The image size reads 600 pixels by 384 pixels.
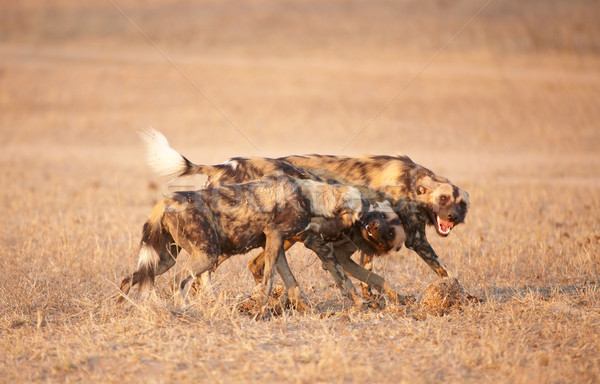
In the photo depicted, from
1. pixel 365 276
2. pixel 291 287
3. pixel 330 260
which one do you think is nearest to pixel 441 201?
pixel 365 276

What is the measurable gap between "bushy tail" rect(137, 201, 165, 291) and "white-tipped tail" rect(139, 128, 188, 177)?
58 cm

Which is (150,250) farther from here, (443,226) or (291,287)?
(443,226)

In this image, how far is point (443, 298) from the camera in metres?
5.19

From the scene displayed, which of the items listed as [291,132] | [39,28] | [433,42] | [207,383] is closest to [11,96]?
[291,132]

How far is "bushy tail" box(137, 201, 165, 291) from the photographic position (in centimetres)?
510

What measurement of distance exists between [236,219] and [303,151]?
42.5ft

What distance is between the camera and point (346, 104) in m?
23.1

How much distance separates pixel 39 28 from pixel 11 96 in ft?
40.1

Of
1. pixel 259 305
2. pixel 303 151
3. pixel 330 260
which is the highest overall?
pixel 303 151

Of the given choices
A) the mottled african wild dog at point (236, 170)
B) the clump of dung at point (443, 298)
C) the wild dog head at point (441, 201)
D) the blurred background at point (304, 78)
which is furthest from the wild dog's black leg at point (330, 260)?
the blurred background at point (304, 78)

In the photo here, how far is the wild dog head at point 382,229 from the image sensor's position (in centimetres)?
538

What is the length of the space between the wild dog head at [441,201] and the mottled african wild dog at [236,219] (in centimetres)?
57

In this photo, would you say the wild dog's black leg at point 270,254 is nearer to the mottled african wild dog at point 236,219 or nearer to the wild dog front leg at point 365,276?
the mottled african wild dog at point 236,219

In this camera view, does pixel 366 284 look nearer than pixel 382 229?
No
